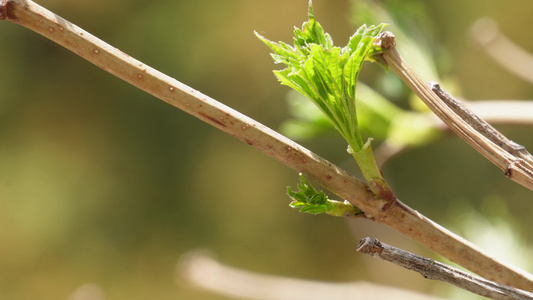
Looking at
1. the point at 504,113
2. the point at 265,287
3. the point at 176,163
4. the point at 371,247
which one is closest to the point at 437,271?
the point at 371,247

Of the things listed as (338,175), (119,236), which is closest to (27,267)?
(119,236)

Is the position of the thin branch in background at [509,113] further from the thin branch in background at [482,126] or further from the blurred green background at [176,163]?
the blurred green background at [176,163]

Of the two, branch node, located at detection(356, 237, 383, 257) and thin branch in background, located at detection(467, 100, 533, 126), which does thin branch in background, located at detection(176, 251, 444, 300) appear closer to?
thin branch in background, located at detection(467, 100, 533, 126)

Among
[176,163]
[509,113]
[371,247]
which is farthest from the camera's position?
[176,163]

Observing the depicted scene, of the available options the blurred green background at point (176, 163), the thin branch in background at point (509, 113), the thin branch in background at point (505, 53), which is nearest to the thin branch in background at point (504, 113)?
the thin branch in background at point (509, 113)

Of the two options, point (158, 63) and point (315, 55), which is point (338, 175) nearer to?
point (315, 55)

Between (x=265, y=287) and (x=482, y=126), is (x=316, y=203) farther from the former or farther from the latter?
(x=265, y=287)
